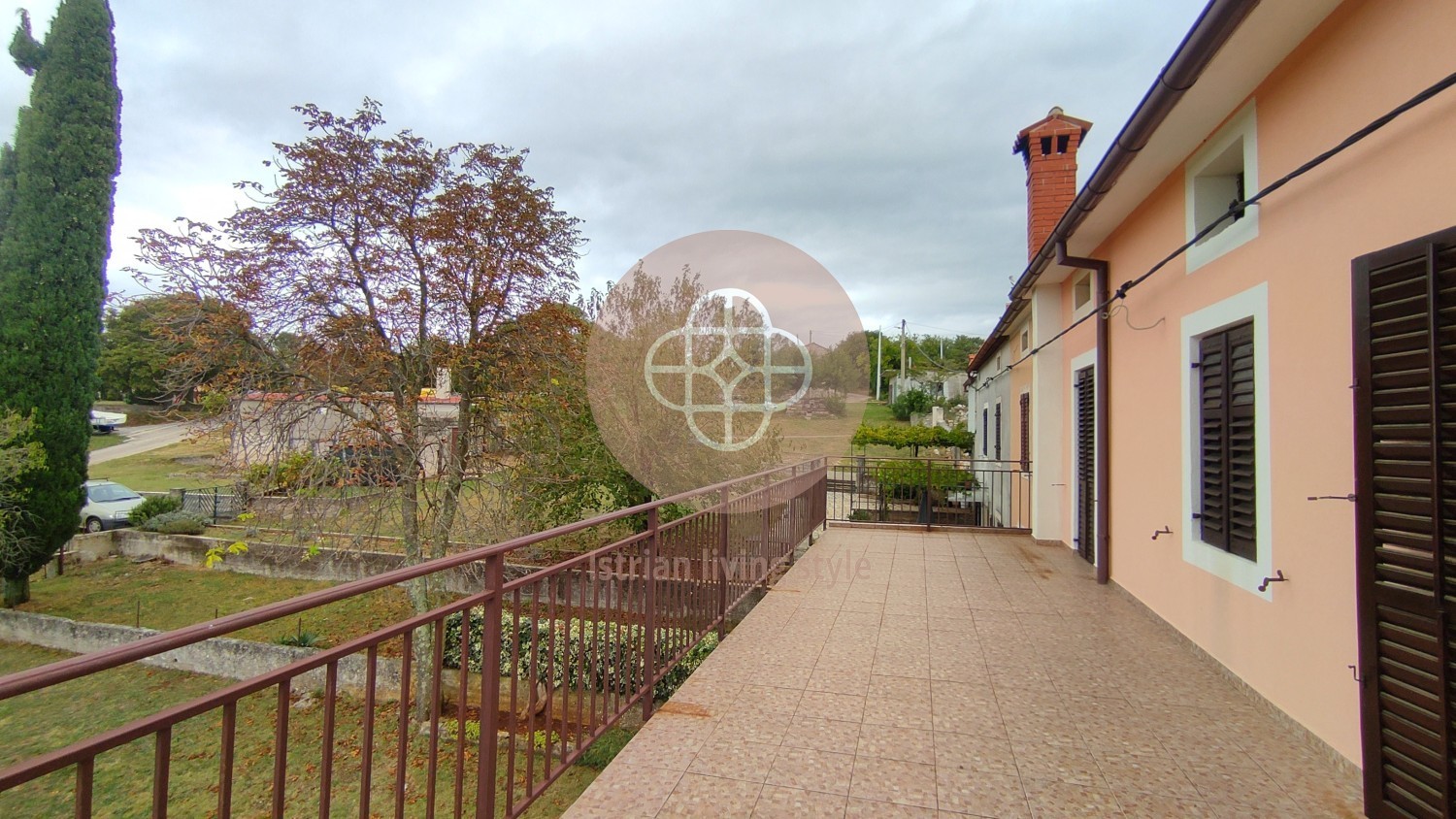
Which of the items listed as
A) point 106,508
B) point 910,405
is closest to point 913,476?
point 910,405

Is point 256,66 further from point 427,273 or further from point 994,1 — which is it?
point 994,1

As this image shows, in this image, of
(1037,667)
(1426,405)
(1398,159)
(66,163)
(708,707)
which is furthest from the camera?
(66,163)

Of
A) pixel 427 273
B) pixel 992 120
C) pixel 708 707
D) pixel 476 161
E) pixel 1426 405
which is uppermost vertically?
pixel 992 120

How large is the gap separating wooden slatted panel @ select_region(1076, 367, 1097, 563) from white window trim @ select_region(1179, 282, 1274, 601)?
6.26 ft

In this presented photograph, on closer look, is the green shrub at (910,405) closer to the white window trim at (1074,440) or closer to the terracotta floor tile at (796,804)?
the white window trim at (1074,440)

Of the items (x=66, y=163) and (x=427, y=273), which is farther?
(x=66, y=163)

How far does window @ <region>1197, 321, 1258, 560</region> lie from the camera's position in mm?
3037

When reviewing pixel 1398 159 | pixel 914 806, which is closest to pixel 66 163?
pixel 914 806

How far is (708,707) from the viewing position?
282 centimetres

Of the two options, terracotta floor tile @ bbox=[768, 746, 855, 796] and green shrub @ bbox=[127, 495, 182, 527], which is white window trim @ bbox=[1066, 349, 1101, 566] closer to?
terracotta floor tile @ bbox=[768, 746, 855, 796]

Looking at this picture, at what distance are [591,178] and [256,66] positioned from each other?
4941 mm

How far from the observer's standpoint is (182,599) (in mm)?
10273

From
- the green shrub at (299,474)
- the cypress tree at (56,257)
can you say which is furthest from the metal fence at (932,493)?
the cypress tree at (56,257)

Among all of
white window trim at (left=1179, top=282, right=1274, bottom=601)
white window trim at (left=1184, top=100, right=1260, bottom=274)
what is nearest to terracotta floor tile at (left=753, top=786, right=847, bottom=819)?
white window trim at (left=1179, top=282, right=1274, bottom=601)
